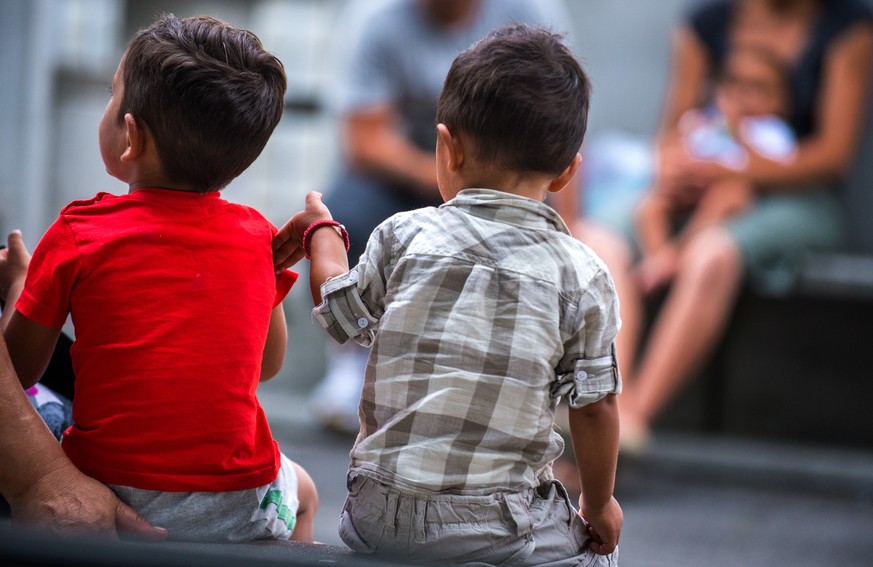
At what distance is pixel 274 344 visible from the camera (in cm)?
135

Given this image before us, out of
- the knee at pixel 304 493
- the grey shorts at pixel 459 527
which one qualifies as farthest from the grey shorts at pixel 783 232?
the grey shorts at pixel 459 527

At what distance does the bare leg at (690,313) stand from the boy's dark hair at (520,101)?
2.22 m

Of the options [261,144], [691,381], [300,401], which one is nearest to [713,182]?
[691,381]

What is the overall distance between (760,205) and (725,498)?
893mm

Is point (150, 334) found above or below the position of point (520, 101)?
below

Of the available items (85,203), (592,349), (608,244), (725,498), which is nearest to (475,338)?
(592,349)

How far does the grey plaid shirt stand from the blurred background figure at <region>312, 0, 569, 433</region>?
7.01ft

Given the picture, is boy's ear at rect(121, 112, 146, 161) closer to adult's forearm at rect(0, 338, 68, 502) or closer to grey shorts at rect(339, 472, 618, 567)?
adult's forearm at rect(0, 338, 68, 502)

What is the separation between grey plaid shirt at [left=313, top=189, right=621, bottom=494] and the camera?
1123 mm

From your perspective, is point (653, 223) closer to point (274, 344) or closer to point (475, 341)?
point (274, 344)

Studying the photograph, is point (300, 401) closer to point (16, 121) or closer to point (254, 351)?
point (16, 121)

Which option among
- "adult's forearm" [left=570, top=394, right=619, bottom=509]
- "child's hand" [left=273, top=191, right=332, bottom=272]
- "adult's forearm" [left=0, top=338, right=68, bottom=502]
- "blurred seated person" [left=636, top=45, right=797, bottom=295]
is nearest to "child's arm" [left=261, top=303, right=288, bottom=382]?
"child's hand" [left=273, top=191, right=332, bottom=272]

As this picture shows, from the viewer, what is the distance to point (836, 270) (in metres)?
3.38

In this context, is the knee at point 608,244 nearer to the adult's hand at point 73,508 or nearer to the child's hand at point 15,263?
the child's hand at point 15,263
